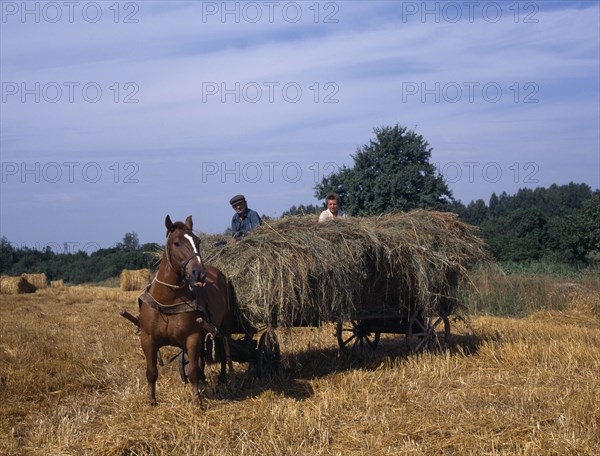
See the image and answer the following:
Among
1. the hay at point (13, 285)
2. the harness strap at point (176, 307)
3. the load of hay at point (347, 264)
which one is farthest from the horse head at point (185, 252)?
the hay at point (13, 285)

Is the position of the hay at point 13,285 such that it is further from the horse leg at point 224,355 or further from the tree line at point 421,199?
the horse leg at point 224,355

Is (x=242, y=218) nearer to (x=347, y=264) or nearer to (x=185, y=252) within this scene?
(x=347, y=264)

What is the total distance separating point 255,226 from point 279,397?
7.97 feet

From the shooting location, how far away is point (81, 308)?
19156mm

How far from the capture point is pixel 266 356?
29.0 feet

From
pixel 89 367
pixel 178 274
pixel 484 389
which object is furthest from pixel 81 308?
pixel 484 389

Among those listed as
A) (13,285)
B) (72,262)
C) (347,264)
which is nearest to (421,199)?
(13,285)

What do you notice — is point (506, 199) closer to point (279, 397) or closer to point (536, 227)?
point (536, 227)

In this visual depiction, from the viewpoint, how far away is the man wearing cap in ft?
31.1

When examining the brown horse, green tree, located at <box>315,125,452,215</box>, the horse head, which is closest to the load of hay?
the brown horse

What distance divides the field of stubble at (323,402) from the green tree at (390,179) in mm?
14849

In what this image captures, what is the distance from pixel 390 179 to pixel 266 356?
18.8m

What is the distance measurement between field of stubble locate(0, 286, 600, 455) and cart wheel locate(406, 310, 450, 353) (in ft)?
0.75

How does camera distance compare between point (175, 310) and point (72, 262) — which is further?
point (72, 262)
